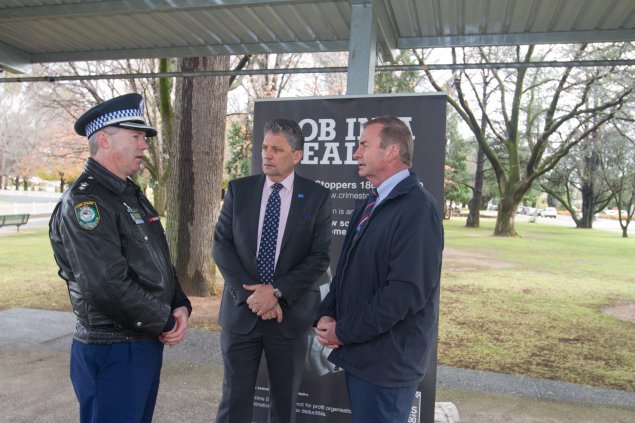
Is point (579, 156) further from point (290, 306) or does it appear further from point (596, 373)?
point (290, 306)

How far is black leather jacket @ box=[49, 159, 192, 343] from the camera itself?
2.13 meters

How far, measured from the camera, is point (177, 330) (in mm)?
2473

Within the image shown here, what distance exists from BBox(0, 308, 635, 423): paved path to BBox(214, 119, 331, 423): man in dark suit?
1227mm

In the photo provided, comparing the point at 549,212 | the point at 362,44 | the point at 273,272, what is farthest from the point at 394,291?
the point at 549,212

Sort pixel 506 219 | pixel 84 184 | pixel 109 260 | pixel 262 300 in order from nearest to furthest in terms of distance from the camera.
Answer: pixel 109 260
pixel 84 184
pixel 262 300
pixel 506 219

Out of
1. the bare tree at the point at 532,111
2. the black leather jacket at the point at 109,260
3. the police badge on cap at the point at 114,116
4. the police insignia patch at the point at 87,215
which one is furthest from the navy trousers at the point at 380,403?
the bare tree at the point at 532,111

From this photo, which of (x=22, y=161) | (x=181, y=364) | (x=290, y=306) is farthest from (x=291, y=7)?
(x=22, y=161)

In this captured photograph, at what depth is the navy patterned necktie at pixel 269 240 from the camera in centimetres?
302

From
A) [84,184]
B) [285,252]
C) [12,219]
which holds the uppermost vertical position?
[84,184]

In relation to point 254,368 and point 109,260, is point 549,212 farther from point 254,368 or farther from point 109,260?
point 109,260

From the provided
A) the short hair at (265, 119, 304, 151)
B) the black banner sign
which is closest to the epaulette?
the short hair at (265, 119, 304, 151)

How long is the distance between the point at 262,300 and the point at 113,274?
2.94 ft

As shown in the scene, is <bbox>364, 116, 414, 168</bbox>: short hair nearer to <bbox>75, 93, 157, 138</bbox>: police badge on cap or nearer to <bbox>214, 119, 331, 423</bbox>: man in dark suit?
<bbox>214, 119, 331, 423</bbox>: man in dark suit

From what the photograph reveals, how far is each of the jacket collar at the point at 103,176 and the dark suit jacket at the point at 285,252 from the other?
873 millimetres
